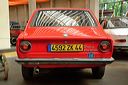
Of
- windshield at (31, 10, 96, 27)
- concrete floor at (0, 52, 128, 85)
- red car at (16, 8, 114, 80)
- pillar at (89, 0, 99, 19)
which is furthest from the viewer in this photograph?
pillar at (89, 0, 99, 19)

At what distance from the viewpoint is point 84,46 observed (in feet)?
18.9

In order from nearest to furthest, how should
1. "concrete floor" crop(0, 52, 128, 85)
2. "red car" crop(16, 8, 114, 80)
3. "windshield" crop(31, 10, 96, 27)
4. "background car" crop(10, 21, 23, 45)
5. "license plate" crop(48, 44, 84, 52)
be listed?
"red car" crop(16, 8, 114, 80)
"license plate" crop(48, 44, 84, 52)
"concrete floor" crop(0, 52, 128, 85)
"windshield" crop(31, 10, 96, 27)
"background car" crop(10, 21, 23, 45)

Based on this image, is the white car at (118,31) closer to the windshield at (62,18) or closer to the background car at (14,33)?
the windshield at (62,18)

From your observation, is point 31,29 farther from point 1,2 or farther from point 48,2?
point 48,2

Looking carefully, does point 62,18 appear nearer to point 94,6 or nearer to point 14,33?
point 14,33

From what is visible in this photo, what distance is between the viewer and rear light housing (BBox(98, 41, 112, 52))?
5785mm

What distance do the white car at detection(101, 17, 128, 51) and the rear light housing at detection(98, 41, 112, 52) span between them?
12.8 ft

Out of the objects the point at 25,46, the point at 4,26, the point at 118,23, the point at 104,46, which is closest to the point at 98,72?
the point at 104,46

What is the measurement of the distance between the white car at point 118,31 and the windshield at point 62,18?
2.91m

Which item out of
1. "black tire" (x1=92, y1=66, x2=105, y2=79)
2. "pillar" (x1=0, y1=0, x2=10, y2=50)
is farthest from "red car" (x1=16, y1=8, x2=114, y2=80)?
"pillar" (x1=0, y1=0, x2=10, y2=50)

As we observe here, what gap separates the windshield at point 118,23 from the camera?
1050 centimetres

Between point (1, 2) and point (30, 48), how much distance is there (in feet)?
24.6

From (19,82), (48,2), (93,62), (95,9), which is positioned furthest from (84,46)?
(48,2)

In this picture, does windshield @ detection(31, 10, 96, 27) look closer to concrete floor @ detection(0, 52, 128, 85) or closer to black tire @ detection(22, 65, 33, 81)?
black tire @ detection(22, 65, 33, 81)
